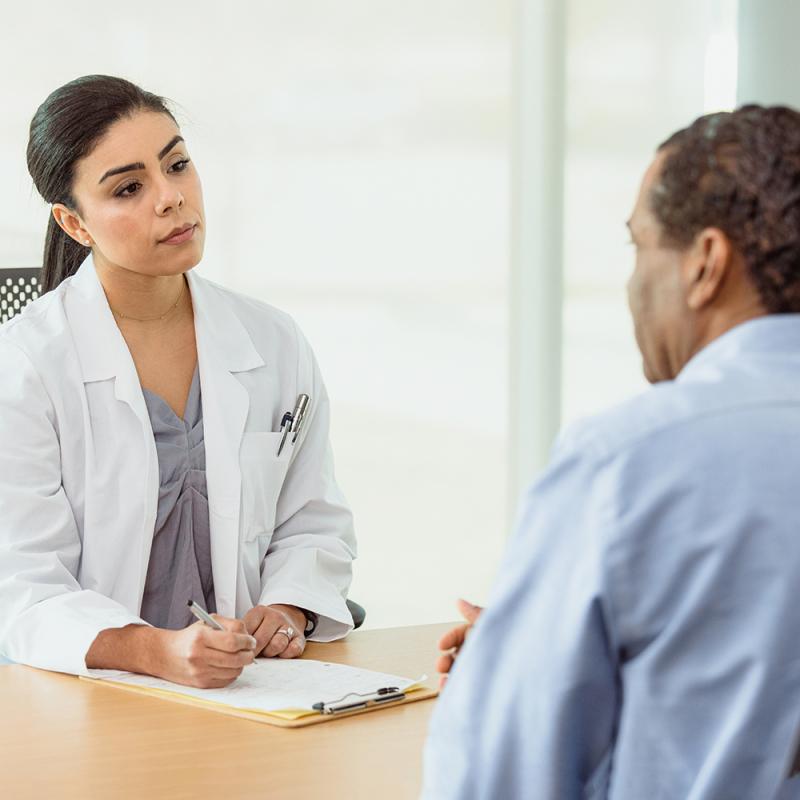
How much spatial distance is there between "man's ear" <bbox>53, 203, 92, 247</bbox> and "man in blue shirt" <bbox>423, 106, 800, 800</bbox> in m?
1.43

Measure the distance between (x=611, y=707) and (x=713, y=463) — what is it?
0.21 m

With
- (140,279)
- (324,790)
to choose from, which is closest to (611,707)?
(324,790)

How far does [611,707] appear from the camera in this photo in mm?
972

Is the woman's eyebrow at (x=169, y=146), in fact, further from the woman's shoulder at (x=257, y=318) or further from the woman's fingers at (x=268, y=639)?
the woman's fingers at (x=268, y=639)

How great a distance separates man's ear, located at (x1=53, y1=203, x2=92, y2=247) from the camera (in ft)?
7.30

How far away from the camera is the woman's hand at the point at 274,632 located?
1.87 m

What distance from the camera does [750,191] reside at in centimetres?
97

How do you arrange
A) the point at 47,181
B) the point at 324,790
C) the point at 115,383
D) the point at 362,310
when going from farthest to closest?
1. the point at 362,310
2. the point at 47,181
3. the point at 115,383
4. the point at 324,790

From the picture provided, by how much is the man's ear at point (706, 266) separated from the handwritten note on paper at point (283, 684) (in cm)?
79

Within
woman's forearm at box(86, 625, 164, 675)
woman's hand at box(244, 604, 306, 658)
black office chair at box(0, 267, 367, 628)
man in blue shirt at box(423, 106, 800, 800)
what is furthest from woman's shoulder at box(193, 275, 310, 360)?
man in blue shirt at box(423, 106, 800, 800)

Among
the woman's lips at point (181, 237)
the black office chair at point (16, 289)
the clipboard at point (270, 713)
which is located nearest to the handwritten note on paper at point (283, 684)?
the clipboard at point (270, 713)

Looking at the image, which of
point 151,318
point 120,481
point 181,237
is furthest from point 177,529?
point 181,237

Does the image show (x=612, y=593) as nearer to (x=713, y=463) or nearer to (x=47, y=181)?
(x=713, y=463)

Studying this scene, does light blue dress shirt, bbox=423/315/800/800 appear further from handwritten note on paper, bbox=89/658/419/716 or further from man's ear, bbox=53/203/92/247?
man's ear, bbox=53/203/92/247
